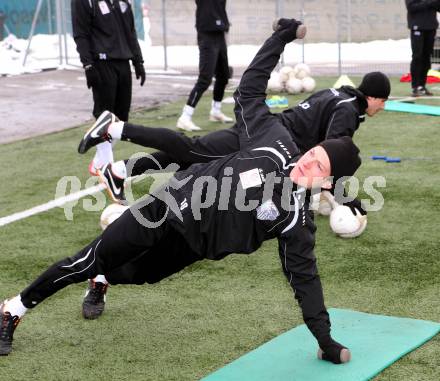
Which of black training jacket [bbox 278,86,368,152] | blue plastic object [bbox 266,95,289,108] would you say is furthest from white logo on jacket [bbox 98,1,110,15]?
blue plastic object [bbox 266,95,289,108]

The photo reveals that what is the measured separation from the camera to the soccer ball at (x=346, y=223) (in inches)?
263

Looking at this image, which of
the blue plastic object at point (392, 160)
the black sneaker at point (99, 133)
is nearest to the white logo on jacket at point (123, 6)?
the black sneaker at point (99, 133)

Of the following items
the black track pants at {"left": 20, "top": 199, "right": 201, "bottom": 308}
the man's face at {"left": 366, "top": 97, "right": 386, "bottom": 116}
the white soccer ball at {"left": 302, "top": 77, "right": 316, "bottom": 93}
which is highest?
the man's face at {"left": 366, "top": 97, "right": 386, "bottom": 116}

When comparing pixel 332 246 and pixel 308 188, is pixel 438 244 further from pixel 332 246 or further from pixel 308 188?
pixel 308 188

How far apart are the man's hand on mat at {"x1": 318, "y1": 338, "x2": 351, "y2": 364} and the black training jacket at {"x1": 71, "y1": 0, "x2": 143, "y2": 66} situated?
4.69m

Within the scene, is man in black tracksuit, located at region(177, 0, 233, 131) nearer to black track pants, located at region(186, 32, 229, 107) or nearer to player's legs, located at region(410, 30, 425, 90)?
black track pants, located at region(186, 32, 229, 107)

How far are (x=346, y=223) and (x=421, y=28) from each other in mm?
7794

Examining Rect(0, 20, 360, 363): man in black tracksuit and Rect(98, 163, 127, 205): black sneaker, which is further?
Rect(98, 163, 127, 205): black sneaker

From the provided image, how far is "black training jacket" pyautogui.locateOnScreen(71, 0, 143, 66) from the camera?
821cm

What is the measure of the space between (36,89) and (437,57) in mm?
8270

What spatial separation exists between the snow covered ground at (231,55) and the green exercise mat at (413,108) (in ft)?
21.4

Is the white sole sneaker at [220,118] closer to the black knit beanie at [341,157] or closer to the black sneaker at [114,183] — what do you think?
the black sneaker at [114,183]

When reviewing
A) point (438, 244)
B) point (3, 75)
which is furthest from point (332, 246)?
point (3, 75)

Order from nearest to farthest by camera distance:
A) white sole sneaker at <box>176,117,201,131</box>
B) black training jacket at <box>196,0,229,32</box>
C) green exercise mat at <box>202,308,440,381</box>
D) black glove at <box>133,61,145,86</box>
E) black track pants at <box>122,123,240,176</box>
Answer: green exercise mat at <box>202,308,440,381</box>, black track pants at <box>122,123,240,176</box>, black glove at <box>133,61,145,86</box>, black training jacket at <box>196,0,229,32</box>, white sole sneaker at <box>176,117,201,131</box>
